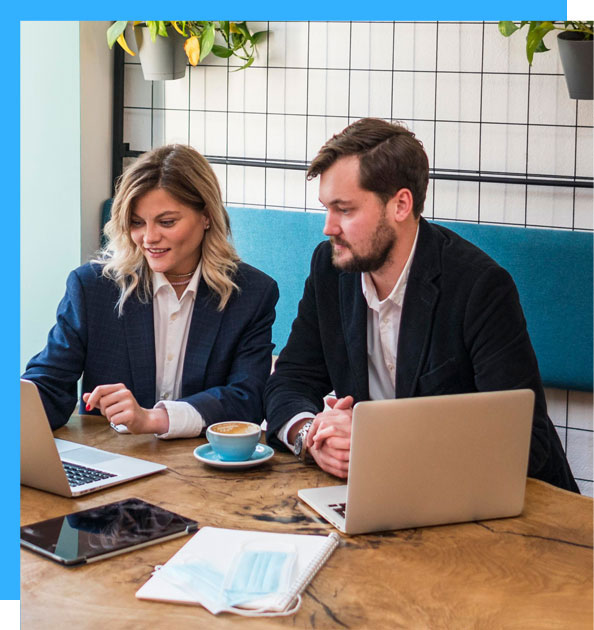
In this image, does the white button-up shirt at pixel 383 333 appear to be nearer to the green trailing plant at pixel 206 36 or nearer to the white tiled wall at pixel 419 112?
the white tiled wall at pixel 419 112

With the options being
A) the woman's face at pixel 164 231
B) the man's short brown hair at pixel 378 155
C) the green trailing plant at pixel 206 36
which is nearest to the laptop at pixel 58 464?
the woman's face at pixel 164 231

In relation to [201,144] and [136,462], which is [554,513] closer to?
[136,462]

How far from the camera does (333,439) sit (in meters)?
1.18

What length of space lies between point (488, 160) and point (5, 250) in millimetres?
1729

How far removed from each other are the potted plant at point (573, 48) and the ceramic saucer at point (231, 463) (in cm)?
114

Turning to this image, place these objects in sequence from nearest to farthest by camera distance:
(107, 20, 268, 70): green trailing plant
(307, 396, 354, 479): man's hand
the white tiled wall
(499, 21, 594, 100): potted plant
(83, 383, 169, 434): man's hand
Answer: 1. (307, 396, 354, 479): man's hand
2. (83, 383, 169, 434): man's hand
3. (499, 21, 594, 100): potted plant
4. the white tiled wall
5. (107, 20, 268, 70): green trailing plant

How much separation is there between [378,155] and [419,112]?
86 centimetres

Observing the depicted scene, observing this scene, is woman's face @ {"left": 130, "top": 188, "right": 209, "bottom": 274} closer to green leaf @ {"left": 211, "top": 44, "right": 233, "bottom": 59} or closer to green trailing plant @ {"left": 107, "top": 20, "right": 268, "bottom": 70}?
green trailing plant @ {"left": 107, "top": 20, "right": 268, "bottom": 70}

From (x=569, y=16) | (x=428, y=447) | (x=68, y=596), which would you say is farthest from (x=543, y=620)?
(x=569, y=16)

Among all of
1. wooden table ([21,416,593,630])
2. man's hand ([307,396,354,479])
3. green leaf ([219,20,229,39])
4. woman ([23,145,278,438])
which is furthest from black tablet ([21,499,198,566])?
green leaf ([219,20,229,39])

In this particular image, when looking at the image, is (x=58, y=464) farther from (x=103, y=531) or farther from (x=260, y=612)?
(x=260, y=612)

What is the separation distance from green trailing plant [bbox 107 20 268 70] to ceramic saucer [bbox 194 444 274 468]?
1254 mm

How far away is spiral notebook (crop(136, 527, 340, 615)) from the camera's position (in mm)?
843

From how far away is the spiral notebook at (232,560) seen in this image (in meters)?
0.84
